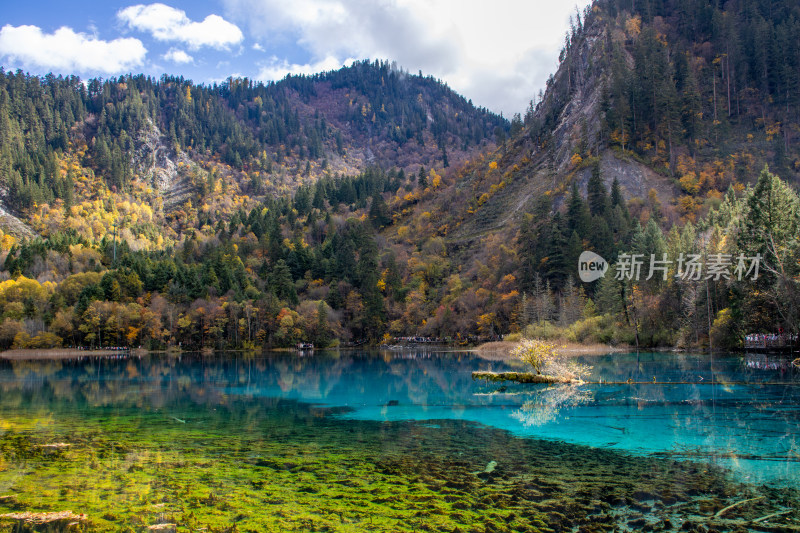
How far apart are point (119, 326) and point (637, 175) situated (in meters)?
97.7

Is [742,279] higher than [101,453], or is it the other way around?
[742,279]

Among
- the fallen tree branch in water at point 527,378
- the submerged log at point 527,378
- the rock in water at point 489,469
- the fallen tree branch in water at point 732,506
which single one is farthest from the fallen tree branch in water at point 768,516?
the submerged log at point 527,378

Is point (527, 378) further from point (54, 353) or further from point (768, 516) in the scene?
point (54, 353)

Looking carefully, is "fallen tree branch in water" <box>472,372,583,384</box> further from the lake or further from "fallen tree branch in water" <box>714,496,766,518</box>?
"fallen tree branch in water" <box>714,496,766,518</box>

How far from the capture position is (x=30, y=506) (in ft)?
38.2

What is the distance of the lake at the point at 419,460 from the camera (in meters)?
10.9

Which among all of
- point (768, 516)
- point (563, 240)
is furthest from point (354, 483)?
point (563, 240)

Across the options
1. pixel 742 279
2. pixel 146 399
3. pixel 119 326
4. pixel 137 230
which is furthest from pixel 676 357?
pixel 137 230

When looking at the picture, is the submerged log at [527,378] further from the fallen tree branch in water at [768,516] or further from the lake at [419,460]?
the fallen tree branch in water at [768,516]

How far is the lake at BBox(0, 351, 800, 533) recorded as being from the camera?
10938 millimetres

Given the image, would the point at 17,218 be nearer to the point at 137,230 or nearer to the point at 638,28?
the point at 137,230

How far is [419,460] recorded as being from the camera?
15719 mm

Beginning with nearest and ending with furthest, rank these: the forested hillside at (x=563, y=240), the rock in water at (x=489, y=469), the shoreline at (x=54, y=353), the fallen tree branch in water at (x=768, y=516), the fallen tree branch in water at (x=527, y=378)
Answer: the fallen tree branch in water at (x=768, y=516)
the rock in water at (x=489, y=469)
the fallen tree branch in water at (x=527, y=378)
the forested hillside at (x=563, y=240)
the shoreline at (x=54, y=353)

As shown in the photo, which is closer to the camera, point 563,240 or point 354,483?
point 354,483
